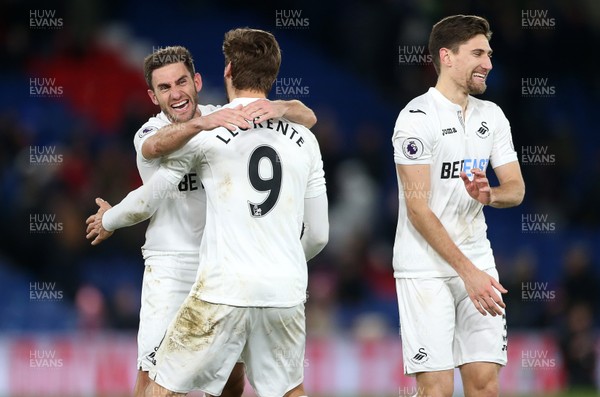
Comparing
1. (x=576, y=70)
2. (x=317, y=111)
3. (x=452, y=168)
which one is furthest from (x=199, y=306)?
(x=576, y=70)

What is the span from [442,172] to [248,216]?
5.22ft

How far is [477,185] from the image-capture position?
653 cm

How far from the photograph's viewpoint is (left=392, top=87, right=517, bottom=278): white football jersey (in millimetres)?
6879

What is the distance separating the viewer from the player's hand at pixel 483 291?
6508mm

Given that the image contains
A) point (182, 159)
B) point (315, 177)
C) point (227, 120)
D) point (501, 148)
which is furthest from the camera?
point (501, 148)

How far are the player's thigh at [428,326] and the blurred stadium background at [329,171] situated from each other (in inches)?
219

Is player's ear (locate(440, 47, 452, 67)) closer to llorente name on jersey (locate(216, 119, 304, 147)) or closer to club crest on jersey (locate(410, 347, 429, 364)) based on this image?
llorente name on jersey (locate(216, 119, 304, 147))

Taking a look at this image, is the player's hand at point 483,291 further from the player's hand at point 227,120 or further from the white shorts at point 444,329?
the player's hand at point 227,120

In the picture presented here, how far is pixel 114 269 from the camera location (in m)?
14.4

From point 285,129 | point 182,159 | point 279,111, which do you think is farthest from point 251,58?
point 182,159

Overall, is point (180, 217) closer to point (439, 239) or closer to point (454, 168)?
point (439, 239)

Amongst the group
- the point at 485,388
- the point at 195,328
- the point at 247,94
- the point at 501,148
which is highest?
the point at 247,94

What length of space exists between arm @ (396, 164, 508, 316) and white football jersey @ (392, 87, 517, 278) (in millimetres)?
44

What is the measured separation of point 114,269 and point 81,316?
3.01 feet
